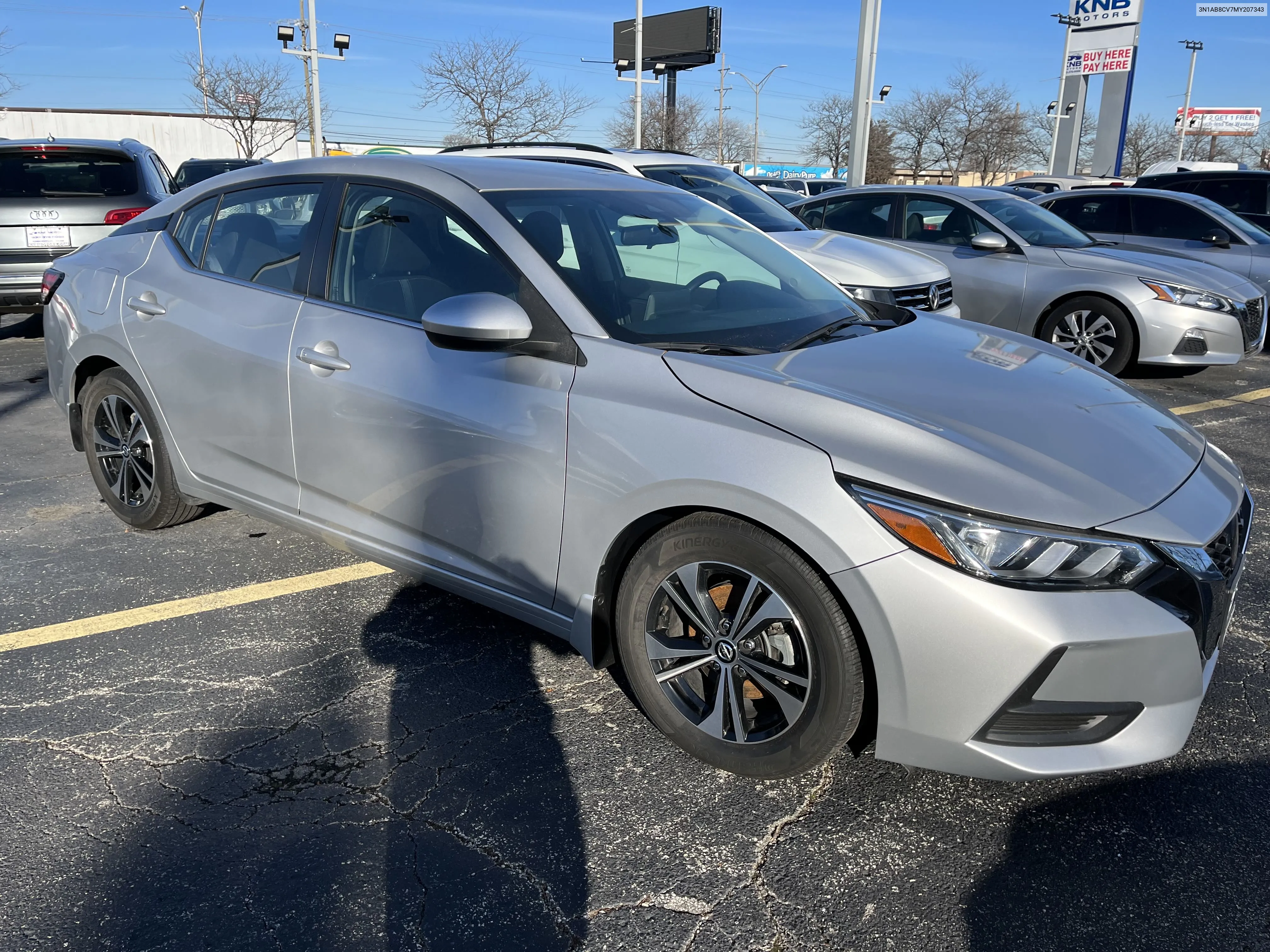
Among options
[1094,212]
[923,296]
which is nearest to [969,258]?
[923,296]

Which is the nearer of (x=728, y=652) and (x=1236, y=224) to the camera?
(x=728, y=652)

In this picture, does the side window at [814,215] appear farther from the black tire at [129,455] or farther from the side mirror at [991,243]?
the black tire at [129,455]

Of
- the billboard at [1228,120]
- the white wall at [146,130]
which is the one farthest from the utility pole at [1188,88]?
the white wall at [146,130]

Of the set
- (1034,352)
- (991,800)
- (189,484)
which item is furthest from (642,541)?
(189,484)

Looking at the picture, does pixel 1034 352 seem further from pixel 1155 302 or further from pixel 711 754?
pixel 1155 302

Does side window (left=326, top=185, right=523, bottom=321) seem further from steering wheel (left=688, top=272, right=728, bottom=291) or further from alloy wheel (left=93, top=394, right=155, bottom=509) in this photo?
alloy wheel (left=93, top=394, right=155, bottom=509)

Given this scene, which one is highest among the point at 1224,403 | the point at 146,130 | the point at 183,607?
the point at 146,130

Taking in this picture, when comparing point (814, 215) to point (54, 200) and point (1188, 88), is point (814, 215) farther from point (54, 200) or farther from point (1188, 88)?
point (1188, 88)

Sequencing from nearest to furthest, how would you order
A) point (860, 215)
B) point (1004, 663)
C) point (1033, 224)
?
1. point (1004, 663)
2. point (1033, 224)
3. point (860, 215)

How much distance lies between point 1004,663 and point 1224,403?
6571 millimetres

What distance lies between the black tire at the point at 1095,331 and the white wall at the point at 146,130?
4270 centimetres

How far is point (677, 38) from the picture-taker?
7725 cm

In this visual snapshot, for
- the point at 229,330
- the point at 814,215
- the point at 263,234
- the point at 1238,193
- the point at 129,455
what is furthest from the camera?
the point at 1238,193

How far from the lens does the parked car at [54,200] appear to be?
8031mm
